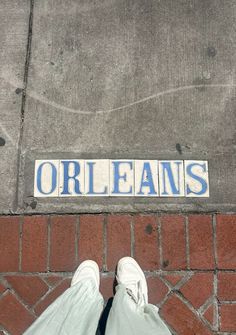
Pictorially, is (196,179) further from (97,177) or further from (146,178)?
(97,177)

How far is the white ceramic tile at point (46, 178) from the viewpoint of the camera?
238cm

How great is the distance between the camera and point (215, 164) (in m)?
2.42

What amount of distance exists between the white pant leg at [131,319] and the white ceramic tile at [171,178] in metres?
0.56

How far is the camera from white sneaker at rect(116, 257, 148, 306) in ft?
7.27

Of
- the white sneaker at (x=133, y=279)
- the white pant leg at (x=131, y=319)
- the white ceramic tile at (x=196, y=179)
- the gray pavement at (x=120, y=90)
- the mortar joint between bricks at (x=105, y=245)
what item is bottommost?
the white pant leg at (x=131, y=319)

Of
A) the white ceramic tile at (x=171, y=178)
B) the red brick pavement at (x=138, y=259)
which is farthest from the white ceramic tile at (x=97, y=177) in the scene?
the white ceramic tile at (x=171, y=178)

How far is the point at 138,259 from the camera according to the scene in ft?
7.63

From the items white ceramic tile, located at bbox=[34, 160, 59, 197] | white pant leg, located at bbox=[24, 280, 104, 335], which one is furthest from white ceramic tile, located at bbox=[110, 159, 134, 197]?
white pant leg, located at bbox=[24, 280, 104, 335]

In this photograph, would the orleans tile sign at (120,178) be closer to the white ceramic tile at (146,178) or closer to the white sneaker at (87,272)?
the white ceramic tile at (146,178)

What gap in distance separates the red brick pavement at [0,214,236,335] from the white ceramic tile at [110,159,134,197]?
13cm

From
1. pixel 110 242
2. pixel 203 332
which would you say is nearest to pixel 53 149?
pixel 110 242

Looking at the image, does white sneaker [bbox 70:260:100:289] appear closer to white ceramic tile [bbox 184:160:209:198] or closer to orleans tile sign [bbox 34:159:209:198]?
orleans tile sign [bbox 34:159:209:198]

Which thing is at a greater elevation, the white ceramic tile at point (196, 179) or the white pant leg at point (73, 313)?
the white ceramic tile at point (196, 179)

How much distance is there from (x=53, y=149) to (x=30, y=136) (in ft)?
0.48
